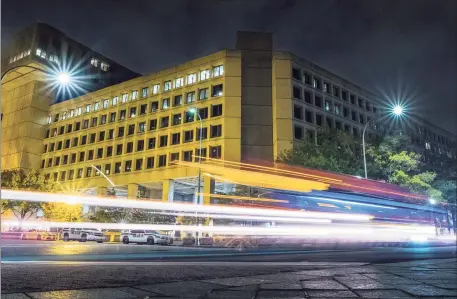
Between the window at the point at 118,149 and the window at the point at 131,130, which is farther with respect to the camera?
the window at the point at 118,149

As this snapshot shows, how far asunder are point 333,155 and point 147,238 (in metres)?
19.4

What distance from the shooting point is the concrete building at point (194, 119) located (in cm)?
5766

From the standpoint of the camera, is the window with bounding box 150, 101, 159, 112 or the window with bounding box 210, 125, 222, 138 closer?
the window with bounding box 210, 125, 222, 138

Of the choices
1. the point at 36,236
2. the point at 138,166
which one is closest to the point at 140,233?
the point at 36,236

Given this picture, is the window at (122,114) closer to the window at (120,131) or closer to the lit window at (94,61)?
the window at (120,131)

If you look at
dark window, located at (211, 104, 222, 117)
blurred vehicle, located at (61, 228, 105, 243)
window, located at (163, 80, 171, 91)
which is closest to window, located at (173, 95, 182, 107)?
window, located at (163, 80, 171, 91)

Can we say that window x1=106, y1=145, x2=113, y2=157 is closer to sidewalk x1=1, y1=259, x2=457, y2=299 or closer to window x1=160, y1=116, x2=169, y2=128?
window x1=160, y1=116, x2=169, y2=128

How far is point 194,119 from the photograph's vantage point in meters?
60.4

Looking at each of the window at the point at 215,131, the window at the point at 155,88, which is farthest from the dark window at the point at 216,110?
the window at the point at 155,88

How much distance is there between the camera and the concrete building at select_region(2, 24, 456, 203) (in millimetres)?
57656

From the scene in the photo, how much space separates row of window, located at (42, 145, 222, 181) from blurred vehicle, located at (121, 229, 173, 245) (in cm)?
2002

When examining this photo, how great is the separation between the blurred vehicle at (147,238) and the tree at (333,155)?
581 inches

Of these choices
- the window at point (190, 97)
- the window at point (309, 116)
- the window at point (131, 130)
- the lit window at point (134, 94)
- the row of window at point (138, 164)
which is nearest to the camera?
the row of window at point (138, 164)

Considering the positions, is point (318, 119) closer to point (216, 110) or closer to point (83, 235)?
point (216, 110)
